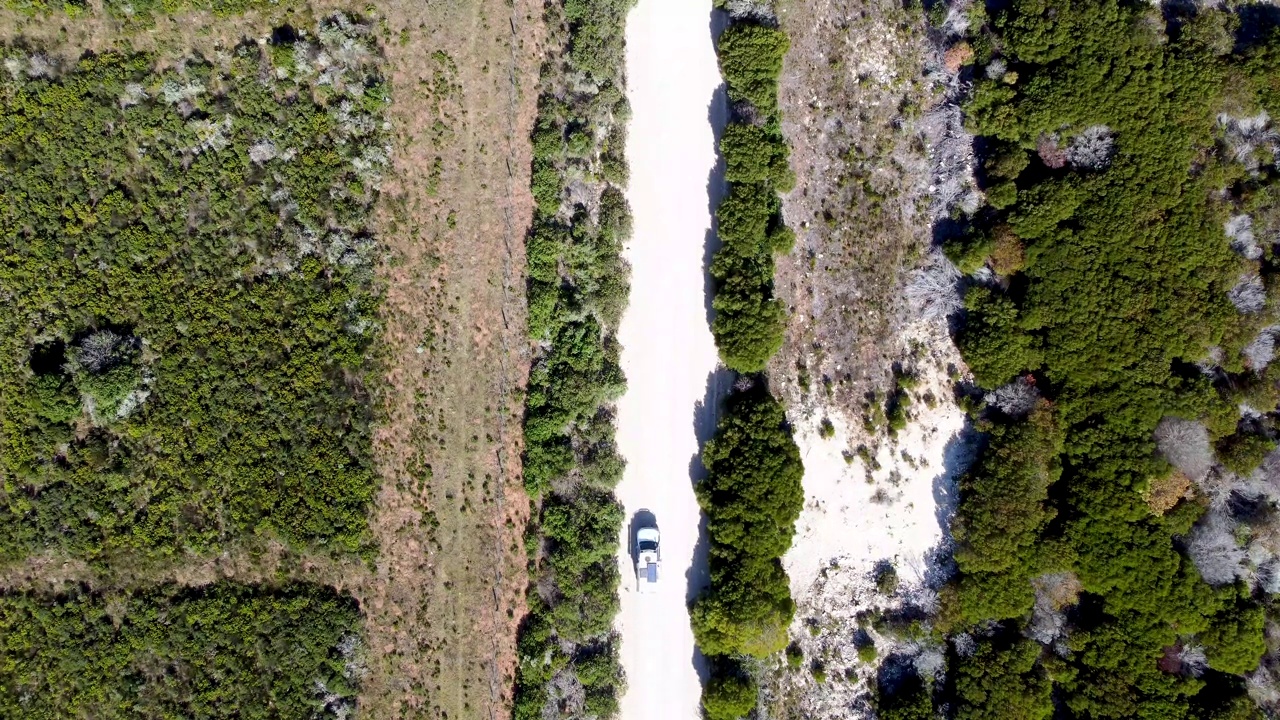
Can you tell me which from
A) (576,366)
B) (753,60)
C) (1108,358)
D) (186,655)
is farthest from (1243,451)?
(186,655)

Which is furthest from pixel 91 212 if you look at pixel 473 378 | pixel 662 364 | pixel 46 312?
pixel 662 364

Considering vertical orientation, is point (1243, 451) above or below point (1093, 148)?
below

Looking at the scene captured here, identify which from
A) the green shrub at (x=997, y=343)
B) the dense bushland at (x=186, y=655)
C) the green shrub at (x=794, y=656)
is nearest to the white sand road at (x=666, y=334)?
the green shrub at (x=794, y=656)

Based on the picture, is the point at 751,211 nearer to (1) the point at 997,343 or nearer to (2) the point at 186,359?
(1) the point at 997,343

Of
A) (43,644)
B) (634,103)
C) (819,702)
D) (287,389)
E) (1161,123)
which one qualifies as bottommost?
(819,702)

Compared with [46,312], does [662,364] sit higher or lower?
lower

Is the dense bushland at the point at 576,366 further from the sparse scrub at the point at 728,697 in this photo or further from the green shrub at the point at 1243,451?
the green shrub at the point at 1243,451

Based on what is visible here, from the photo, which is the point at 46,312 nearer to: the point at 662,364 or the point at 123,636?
the point at 123,636
